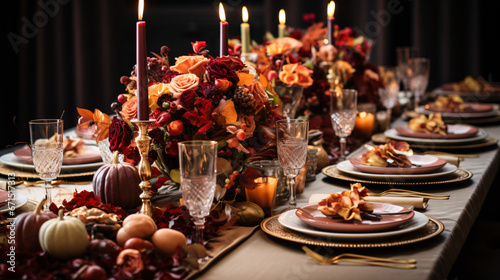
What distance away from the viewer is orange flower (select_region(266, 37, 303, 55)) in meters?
2.06

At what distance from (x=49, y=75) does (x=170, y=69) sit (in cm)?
314

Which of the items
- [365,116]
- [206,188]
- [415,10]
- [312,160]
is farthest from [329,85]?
[415,10]

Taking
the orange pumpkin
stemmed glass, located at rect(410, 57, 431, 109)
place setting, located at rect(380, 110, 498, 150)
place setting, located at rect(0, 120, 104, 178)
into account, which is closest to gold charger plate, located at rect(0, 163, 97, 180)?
place setting, located at rect(0, 120, 104, 178)

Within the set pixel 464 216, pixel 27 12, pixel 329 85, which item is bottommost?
pixel 464 216

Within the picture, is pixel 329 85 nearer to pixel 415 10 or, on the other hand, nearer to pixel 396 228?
pixel 396 228

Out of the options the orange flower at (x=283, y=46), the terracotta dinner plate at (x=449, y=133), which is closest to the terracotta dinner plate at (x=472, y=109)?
the terracotta dinner plate at (x=449, y=133)

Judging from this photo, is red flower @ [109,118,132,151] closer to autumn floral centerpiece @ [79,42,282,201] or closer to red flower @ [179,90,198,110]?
autumn floral centerpiece @ [79,42,282,201]

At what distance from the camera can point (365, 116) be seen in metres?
2.27

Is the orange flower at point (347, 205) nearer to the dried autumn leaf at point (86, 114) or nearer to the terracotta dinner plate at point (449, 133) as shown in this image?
the dried autumn leaf at point (86, 114)

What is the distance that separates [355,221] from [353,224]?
0.03 meters

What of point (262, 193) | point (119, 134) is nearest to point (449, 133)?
point (262, 193)

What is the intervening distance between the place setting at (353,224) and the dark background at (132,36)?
2.72 meters

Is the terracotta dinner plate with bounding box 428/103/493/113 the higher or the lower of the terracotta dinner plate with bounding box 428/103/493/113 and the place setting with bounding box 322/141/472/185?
the higher

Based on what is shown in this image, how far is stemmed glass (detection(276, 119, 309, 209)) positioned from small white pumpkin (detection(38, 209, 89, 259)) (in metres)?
0.50
